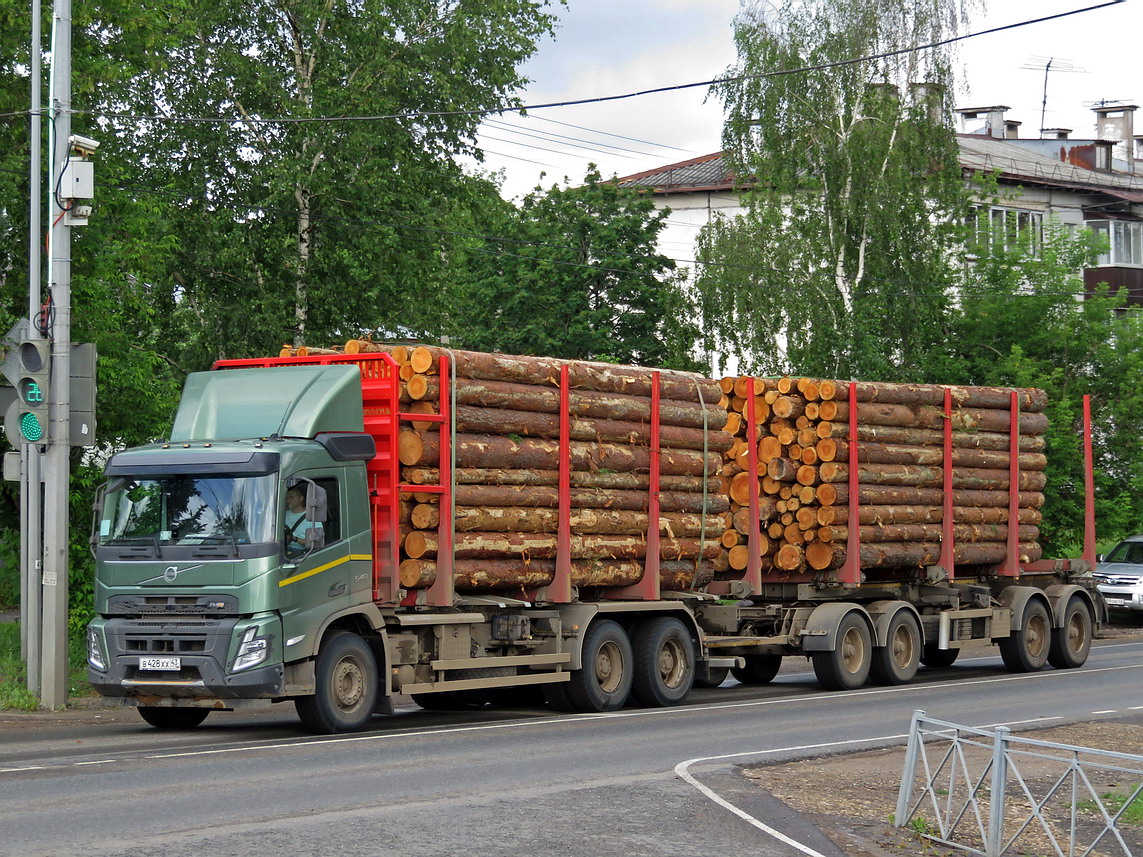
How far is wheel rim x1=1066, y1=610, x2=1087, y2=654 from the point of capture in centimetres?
2475

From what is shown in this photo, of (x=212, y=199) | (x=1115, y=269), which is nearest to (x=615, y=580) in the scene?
(x=212, y=199)

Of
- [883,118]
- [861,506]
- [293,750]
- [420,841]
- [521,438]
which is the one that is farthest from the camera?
[883,118]

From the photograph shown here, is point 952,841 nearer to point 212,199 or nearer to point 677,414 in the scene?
point 677,414

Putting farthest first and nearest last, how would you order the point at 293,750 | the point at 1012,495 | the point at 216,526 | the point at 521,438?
the point at 1012,495, the point at 521,438, the point at 216,526, the point at 293,750

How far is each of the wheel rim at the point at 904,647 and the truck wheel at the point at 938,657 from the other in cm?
217

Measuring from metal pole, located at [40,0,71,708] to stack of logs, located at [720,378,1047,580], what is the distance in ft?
25.6

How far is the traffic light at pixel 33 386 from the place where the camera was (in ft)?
56.9

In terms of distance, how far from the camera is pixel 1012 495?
24.1 m

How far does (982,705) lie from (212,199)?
818 inches

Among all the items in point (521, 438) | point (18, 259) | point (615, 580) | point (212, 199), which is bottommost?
point (615, 580)

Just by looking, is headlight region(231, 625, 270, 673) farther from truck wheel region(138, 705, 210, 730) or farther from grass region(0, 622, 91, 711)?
grass region(0, 622, 91, 711)

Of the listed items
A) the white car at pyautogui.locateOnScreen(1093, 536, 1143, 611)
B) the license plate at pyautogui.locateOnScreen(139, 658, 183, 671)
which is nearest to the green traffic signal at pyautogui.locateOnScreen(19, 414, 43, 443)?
the license plate at pyautogui.locateOnScreen(139, 658, 183, 671)

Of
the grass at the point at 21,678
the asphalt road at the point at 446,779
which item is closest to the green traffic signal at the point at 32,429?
the grass at the point at 21,678

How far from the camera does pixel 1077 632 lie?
24891 millimetres
